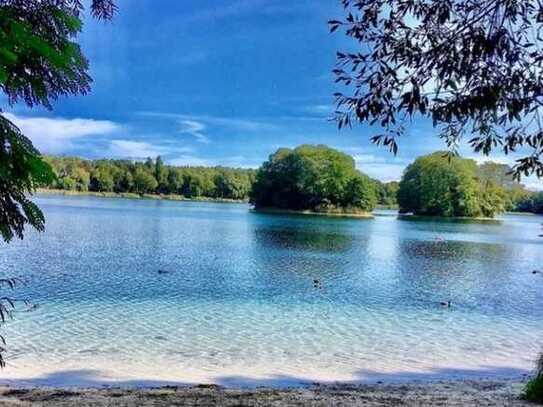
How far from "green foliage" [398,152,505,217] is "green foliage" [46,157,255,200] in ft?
244

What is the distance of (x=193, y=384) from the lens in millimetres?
9961

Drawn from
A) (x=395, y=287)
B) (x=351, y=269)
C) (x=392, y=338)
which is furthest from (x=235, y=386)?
(x=351, y=269)

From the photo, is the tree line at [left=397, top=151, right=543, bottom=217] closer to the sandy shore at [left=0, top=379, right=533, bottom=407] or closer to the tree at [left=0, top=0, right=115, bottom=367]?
the sandy shore at [left=0, top=379, right=533, bottom=407]

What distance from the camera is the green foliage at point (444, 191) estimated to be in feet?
406

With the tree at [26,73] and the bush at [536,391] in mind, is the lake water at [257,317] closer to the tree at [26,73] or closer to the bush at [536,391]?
the bush at [536,391]

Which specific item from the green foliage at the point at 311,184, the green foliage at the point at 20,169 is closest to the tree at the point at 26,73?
the green foliage at the point at 20,169

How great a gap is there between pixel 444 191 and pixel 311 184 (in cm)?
3185

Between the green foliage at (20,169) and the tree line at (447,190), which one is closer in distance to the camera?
the green foliage at (20,169)

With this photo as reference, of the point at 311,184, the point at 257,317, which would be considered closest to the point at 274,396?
the point at 257,317

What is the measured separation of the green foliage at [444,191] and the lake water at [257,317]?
8946cm

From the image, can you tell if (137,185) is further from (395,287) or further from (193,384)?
(193,384)

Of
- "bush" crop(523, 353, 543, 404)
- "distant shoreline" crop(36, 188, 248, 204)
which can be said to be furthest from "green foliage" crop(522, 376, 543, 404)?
"distant shoreline" crop(36, 188, 248, 204)

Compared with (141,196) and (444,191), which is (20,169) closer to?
(444,191)

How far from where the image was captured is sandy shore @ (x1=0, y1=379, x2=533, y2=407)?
7254 millimetres
